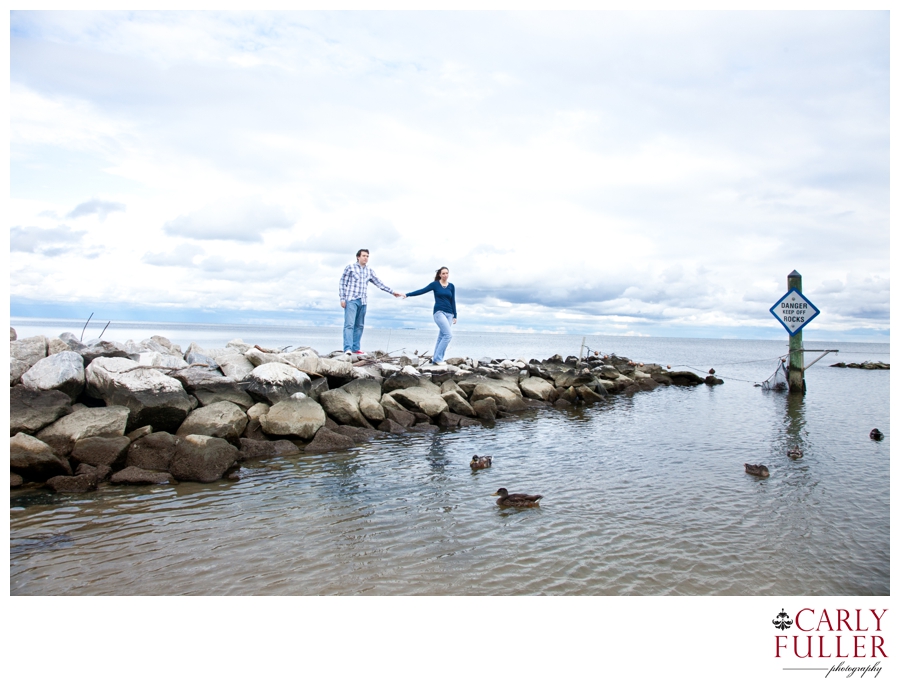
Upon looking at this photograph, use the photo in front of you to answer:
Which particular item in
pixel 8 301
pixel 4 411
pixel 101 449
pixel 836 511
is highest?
pixel 8 301

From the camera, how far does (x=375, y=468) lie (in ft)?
29.2

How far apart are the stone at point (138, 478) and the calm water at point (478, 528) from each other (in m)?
0.23

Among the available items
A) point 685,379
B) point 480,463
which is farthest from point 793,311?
point 480,463

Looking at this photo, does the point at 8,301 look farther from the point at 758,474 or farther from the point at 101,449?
the point at 758,474

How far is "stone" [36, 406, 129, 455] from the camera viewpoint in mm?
8320

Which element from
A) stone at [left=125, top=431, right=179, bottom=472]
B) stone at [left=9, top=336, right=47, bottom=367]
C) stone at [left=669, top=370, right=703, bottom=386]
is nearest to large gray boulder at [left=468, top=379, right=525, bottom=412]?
stone at [left=125, top=431, right=179, bottom=472]

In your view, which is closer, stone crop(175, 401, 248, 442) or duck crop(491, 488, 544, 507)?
duck crop(491, 488, 544, 507)

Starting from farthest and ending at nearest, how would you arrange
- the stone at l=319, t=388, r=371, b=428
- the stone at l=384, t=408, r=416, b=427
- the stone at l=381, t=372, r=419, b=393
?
the stone at l=381, t=372, r=419, b=393, the stone at l=384, t=408, r=416, b=427, the stone at l=319, t=388, r=371, b=428

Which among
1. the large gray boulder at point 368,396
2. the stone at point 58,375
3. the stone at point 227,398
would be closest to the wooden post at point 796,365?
the large gray boulder at point 368,396

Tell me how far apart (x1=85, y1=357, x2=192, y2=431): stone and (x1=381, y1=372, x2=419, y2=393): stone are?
4.98 meters

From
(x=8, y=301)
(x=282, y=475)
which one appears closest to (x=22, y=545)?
(x=8, y=301)

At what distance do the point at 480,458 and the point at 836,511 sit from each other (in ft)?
16.5

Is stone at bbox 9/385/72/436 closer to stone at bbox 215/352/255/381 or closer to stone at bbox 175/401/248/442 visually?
stone at bbox 175/401/248/442
